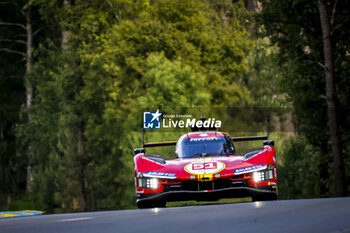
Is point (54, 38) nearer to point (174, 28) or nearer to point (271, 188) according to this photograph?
point (174, 28)

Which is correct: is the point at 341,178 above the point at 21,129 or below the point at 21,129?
below

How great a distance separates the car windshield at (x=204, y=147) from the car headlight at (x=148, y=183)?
1.01 m

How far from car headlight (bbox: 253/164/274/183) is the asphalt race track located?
303cm

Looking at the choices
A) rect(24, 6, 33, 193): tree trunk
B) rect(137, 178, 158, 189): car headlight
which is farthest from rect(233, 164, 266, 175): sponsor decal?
rect(24, 6, 33, 193): tree trunk

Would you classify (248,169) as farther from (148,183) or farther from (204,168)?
(148,183)

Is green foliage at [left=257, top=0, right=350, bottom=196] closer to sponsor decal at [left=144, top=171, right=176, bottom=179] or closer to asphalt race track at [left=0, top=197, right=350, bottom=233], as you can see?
sponsor decal at [left=144, top=171, right=176, bottom=179]

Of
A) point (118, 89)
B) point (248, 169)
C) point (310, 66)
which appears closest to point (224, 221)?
point (248, 169)

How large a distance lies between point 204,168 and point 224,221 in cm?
436

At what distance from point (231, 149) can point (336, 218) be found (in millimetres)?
6179

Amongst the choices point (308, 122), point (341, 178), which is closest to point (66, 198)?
point (308, 122)

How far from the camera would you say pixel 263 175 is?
1092 centimetres

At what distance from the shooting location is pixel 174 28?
4838 centimetres

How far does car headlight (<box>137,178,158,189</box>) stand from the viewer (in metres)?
11.0

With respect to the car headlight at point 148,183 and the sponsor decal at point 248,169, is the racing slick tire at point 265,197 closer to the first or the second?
the sponsor decal at point 248,169
